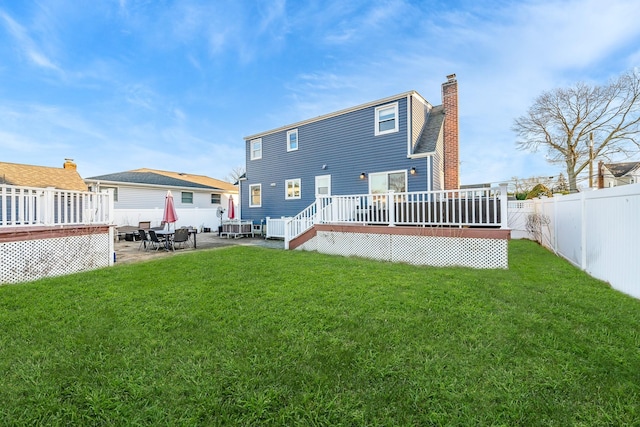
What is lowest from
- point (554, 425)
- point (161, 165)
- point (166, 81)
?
point (554, 425)

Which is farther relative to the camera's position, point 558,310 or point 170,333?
point 558,310

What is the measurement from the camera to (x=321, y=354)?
2867mm

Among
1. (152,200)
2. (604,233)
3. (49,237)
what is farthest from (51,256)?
(152,200)

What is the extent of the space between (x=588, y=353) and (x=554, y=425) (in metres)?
1.30

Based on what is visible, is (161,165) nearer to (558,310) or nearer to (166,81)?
(166,81)

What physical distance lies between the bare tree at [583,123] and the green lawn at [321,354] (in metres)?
22.8

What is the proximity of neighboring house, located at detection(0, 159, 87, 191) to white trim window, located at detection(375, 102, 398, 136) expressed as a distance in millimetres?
15648

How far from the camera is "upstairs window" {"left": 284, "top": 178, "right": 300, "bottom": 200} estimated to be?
14.6 m

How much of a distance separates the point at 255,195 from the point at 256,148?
8.87 feet

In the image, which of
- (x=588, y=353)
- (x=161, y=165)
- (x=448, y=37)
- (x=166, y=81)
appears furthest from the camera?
(x=161, y=165)

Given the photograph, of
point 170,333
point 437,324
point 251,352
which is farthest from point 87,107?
point 437,324

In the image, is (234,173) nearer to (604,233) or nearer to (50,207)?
(50,207)

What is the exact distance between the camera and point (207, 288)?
4.96 metres

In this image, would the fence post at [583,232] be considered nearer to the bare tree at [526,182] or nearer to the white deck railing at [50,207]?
the white deck railing at [50,207]
